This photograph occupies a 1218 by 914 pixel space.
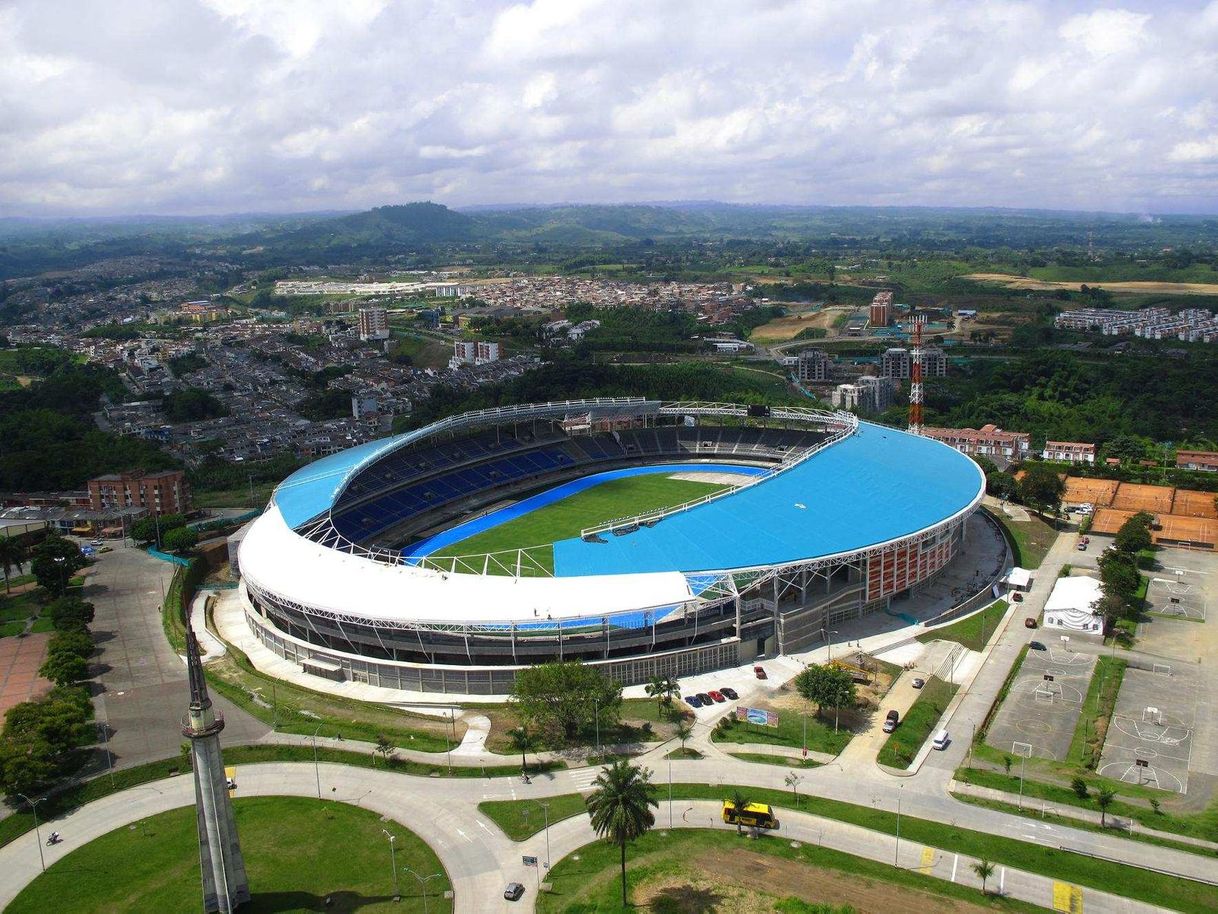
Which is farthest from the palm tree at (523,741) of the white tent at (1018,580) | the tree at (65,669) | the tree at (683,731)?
the white tent at (1018,580)

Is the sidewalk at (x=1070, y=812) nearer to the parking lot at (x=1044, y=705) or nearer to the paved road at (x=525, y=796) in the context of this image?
the paved road at (x=525, y=796)

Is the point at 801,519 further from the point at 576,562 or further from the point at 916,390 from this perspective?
the point at 916,390

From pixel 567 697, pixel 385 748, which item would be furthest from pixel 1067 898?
pixel 385 748

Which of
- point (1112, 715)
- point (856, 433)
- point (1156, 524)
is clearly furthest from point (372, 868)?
point (1156, 524)

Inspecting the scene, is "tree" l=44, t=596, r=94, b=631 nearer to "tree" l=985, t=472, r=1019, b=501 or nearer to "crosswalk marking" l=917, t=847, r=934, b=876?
"crosswalk marking" l=917, t=847, r=934, b=876

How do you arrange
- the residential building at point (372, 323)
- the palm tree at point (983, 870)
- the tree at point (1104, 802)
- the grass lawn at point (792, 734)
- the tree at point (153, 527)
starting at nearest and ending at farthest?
the palm tree at point (983, 870) → the tree at point (1104, 802) → the grass lawn at point (792, 734) → the tree at point (153, 527) → the residential building at point (372, 323)

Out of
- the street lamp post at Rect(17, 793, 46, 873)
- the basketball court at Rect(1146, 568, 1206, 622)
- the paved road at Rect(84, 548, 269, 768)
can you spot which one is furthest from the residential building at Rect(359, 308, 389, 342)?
the street lamp post at Rect(17, 793, 46, 873)

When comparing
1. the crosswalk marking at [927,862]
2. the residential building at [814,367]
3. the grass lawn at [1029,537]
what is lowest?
the grass lawn at [1029,537]
